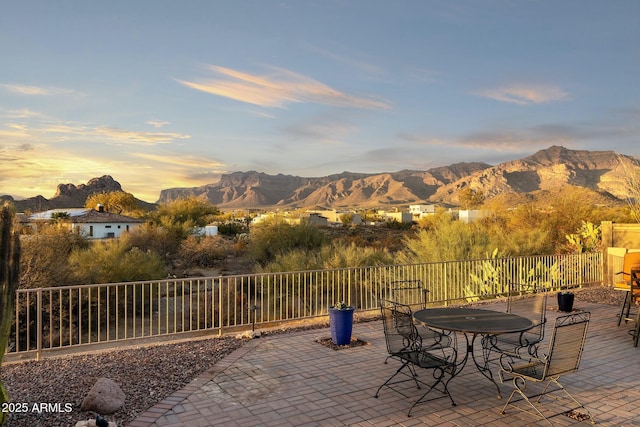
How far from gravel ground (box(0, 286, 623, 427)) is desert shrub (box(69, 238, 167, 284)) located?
38.0ft

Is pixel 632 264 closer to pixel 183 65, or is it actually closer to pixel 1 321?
pixel 1 321

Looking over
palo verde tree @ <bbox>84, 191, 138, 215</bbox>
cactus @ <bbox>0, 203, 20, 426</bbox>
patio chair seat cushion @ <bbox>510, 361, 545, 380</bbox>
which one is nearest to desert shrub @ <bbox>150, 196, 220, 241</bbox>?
palo verde tree @ <bbox>84, 191, 138, 215</bbox>

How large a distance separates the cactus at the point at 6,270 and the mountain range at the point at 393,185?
66.2 metres

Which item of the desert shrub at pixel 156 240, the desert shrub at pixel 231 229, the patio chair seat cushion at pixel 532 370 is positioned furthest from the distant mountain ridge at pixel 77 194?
the patio chair seat cushion at pixel 532 370

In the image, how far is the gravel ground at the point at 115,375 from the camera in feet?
14.8

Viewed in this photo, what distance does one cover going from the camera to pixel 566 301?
980cm

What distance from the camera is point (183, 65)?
15.1m

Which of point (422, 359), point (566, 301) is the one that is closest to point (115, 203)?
point (566, 301)

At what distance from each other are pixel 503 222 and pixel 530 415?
21.4 m

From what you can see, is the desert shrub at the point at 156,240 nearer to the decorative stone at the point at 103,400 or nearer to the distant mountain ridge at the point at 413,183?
the decorative stone at the point at 103,400

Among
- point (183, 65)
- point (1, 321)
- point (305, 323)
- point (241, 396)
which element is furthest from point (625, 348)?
point (183, 65)

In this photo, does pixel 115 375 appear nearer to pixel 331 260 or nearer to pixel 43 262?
pixel 43 262

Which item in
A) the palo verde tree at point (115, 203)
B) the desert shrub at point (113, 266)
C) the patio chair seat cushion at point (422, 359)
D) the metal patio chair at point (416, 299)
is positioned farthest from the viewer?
the palo verde tree at point (115, 203)

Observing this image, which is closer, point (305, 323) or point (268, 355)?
point (268, 355)
